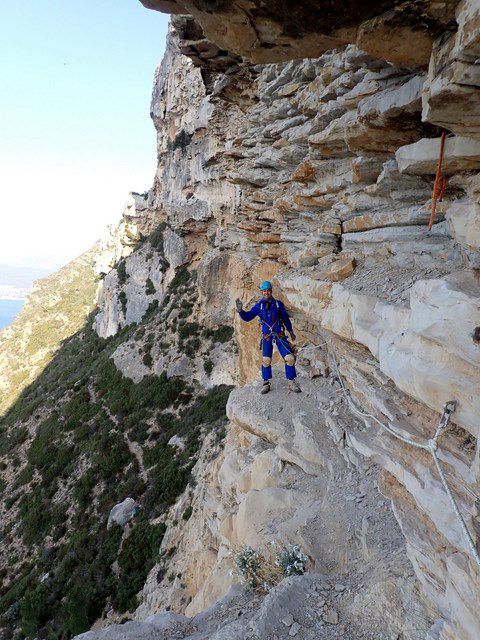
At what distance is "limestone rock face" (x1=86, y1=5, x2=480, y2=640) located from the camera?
9.31 ft

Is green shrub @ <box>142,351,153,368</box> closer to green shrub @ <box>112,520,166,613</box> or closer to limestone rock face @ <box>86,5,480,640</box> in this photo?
green shrub @ <box>112,520,166,613</box>

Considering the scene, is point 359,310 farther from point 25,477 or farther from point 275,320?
point 25,477

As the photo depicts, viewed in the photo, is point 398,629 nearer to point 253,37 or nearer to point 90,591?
point 253,37

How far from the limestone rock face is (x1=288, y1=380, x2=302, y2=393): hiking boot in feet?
0.56

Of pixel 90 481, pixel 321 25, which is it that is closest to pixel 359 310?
pixel 321 25

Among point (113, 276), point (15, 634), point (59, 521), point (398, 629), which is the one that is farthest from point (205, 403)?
point (113, 276)

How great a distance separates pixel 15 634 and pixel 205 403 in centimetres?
1458

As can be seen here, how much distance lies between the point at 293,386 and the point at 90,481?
21.5m

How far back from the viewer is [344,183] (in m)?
7.16

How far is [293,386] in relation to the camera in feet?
25.1

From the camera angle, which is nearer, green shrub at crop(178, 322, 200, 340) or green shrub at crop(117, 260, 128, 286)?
green shrub at crop(178, 322, 200, 340)

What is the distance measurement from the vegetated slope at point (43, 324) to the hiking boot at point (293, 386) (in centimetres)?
4898

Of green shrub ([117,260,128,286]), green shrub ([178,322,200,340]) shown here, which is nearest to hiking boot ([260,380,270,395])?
green shrub ([178,322,200,340])

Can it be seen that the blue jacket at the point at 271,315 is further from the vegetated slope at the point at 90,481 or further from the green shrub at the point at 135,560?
the green shrub at the point at 135,560
